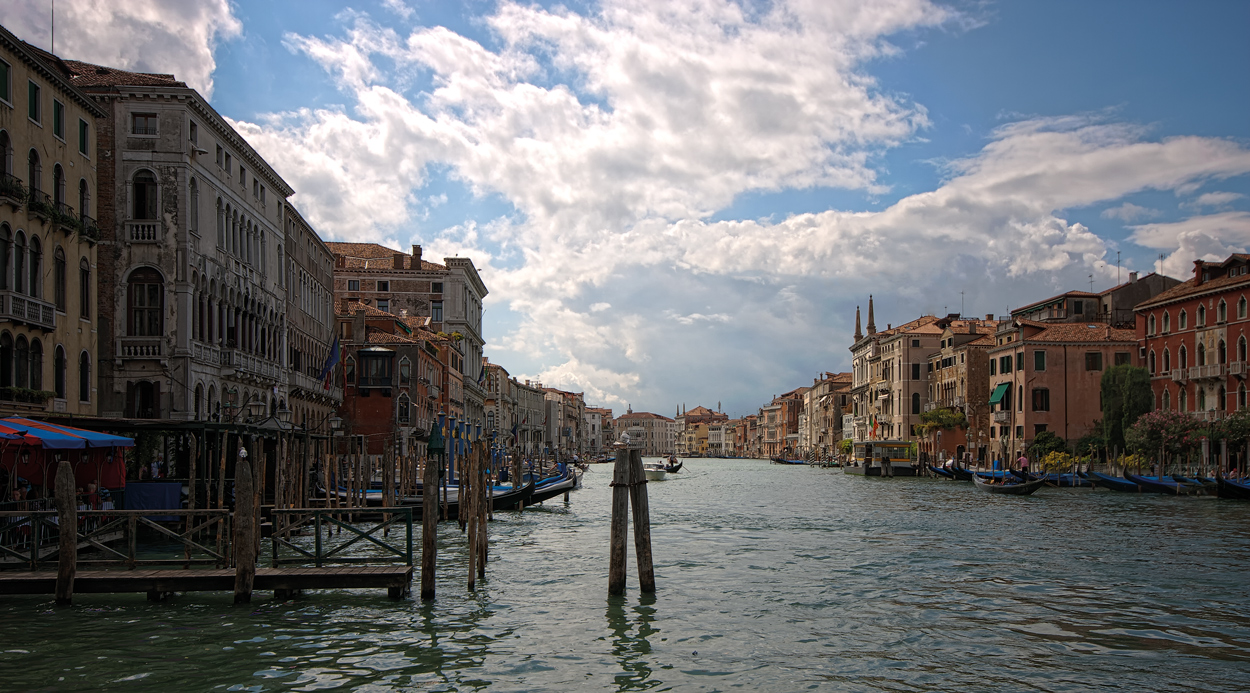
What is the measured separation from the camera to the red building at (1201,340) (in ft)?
119

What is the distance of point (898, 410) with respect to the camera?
2756 inches

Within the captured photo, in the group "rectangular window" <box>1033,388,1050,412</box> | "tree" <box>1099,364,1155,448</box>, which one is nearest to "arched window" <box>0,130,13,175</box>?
"tree" <box>1099,364,1155,448</box>

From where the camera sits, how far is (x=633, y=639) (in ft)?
34.8

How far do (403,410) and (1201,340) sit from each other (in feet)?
101

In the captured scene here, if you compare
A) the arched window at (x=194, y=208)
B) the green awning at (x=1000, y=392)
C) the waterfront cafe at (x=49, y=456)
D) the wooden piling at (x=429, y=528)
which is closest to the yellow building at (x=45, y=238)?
the waterfront cafe at (x=49, y=456)

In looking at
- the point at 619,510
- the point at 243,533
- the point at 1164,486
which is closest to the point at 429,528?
the point at 243,533

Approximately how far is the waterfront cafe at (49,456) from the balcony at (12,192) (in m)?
4.08

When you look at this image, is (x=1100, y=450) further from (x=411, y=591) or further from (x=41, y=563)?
(x=41, y=563)

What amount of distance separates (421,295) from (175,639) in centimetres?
4778

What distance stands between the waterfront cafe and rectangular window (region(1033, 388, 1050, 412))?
4345cm

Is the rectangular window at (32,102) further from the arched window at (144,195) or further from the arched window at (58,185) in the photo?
the arched window at (144,195)

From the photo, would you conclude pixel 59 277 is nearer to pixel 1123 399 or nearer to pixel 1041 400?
pixel 1123 399

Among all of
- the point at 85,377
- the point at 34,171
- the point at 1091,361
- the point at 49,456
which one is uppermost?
the point at 34,171

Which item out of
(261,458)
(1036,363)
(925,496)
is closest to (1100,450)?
(1036,363)
